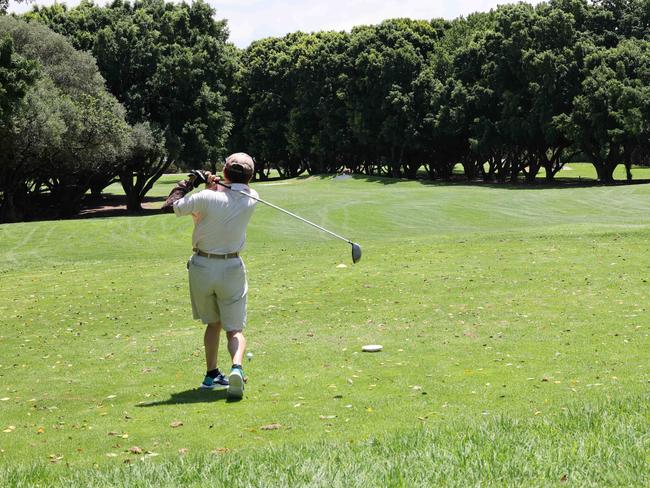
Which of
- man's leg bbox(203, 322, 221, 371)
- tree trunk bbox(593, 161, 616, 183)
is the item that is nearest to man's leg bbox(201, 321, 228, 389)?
man's leg bbox(203, 322, 221, 371)

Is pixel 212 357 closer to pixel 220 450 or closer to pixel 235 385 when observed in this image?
pixel 235 385

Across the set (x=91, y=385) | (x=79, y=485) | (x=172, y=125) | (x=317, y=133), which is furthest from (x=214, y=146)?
(x=79, y=485)

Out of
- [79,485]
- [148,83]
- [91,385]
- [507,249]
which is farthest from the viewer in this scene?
[148,83]

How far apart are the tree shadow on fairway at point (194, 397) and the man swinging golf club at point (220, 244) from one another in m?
0.17

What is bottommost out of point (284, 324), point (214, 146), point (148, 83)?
point (284, 324)

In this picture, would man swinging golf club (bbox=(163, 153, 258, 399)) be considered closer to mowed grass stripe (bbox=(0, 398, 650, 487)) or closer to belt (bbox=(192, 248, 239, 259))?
belt (bbox=(192, 248, 239, 259))

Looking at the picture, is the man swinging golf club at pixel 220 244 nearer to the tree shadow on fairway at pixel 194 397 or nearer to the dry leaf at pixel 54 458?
the tree shadow on fairway at pixel 194 397

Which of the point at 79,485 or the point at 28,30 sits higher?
the point at 28,30

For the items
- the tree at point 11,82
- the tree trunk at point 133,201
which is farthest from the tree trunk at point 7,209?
the tree trunk at point 133,201

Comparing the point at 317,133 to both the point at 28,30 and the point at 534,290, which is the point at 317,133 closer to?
the point at 28,30

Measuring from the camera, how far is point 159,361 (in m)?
11.1

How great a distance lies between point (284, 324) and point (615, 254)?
8729mm

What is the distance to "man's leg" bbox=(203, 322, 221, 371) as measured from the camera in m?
→ 9.59

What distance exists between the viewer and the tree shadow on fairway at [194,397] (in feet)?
29.2
